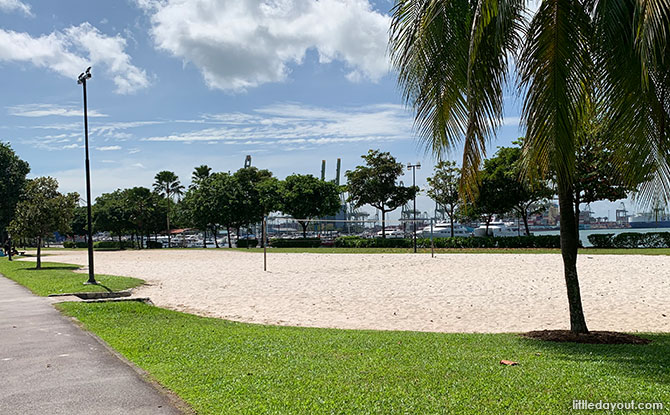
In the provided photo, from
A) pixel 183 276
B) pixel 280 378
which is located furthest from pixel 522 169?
pixel 183 276

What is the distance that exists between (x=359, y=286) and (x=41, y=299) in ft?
30.4

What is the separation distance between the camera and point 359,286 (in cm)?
1747

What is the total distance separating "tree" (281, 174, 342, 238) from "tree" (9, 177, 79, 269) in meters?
31.2

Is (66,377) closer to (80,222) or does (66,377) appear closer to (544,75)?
(544,75)

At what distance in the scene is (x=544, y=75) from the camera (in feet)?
20.1

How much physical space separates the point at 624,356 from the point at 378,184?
4552 cm

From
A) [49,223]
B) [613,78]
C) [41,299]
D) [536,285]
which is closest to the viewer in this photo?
[613,78]

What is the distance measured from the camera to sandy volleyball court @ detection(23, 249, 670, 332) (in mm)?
10906

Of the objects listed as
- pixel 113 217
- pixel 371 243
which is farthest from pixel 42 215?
pixel 113 217

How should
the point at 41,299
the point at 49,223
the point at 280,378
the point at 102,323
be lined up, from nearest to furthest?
the point at 280,378, the point at 102,323, the point at 41,299, the point at 49,223

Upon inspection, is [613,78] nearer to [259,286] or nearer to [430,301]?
[430,301]

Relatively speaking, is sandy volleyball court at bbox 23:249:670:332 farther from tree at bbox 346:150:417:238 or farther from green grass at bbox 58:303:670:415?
tree at bbox 346:150:417:238

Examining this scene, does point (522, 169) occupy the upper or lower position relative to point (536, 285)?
upper

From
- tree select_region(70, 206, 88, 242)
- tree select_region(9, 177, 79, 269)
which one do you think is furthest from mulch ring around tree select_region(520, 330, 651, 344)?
tree select_region(70, 206, 88, 242)
